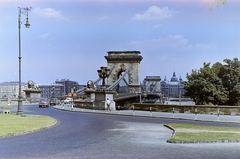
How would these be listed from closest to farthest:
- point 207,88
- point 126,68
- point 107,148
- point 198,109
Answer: point 107,148
point 198,109
point 207,88
point 126,68

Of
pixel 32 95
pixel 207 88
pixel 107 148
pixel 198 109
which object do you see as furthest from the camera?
pixel 32 95

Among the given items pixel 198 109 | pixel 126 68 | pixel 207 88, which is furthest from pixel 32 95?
pixel 198 109

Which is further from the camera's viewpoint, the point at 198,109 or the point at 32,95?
the point at 32,95

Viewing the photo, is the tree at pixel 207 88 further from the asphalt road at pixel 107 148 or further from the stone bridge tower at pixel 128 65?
the asphalt road at pixel 107 148

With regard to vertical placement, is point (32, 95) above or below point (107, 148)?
above

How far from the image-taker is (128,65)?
304 feet

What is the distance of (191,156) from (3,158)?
5.35 m

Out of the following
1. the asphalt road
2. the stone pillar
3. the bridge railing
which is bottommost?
the asphalt road

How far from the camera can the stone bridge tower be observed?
91.2 meters

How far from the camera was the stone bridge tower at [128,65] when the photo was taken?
299 ft

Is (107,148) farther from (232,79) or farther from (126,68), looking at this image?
(126,68)

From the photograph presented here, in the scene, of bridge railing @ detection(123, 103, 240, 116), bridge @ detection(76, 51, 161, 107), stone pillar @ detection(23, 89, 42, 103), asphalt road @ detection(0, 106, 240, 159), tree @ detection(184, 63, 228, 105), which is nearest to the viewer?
asphalt road @ detection(0, 106, 240, 159)

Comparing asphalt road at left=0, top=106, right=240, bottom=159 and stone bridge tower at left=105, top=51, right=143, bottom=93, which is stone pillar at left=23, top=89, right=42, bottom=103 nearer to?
stone bridge tower at left=105, top=51, right=143, bottom=93

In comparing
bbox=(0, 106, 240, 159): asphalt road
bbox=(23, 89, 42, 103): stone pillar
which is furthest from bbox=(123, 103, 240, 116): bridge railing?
bbox=(23, 89, 42, 103): stone pillar
